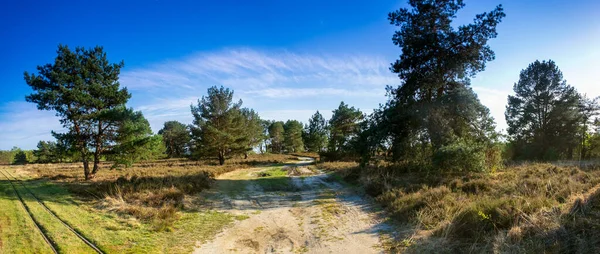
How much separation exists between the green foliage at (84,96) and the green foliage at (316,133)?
38.3 meters

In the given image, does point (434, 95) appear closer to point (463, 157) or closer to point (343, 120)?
point (463, 157)

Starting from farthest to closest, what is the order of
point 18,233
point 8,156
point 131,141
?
point 8,156, point 131,141, point 18,233

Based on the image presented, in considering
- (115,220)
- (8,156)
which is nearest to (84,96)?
(115,220)

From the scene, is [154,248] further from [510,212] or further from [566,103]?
[566,103]

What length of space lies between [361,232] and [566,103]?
1484 inches

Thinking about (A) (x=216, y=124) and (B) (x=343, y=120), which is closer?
(A) (x=216, y=124)

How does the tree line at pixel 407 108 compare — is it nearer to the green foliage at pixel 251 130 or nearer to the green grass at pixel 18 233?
the green grass at pixel 18 233

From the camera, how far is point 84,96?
626 inches

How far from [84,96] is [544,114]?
46.9 m

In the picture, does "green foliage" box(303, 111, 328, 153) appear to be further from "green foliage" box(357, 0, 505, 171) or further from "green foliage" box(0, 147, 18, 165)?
"green foliage" box(0, 147, 18, 165)

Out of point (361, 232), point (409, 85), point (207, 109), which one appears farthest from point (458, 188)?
point (207, 109)

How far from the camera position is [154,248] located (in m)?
6.13

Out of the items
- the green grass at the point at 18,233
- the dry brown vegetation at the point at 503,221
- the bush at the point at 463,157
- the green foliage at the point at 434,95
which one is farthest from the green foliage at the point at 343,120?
the green grass at the point at 18,233

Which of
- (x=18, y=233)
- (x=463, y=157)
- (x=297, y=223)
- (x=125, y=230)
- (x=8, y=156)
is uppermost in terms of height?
(x=8, y=156)
